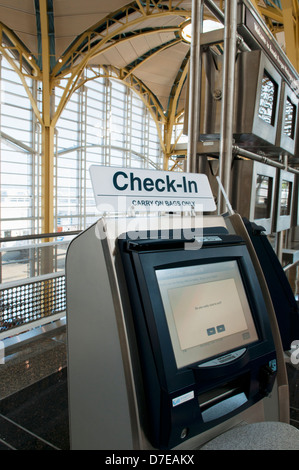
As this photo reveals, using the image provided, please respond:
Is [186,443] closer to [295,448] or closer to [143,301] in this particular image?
[295,448]

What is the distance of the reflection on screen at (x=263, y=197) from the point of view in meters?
2.68

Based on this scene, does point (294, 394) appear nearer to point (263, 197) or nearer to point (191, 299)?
point (191, 299)

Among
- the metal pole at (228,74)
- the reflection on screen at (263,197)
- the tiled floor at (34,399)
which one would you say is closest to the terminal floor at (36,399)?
the tiled floor at (34,399)

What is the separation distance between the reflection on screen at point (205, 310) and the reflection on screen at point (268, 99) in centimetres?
171

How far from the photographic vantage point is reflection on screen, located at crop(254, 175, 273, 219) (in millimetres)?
2684

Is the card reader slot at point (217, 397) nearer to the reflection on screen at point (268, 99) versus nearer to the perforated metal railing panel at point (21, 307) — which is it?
the reflection on screen at point (268, 99)

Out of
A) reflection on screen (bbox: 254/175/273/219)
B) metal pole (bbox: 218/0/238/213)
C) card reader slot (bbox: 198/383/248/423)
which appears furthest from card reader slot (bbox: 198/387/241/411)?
reflection on screen (bbox: 254/175/273/219)

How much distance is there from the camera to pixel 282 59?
314 cm

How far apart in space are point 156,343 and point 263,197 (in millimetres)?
2199

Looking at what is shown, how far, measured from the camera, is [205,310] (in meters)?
1.09

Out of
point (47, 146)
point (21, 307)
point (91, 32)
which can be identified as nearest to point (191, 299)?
point (21, 307)

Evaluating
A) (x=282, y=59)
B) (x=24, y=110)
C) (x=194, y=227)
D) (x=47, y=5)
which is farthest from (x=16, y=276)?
(x=194, y=227)

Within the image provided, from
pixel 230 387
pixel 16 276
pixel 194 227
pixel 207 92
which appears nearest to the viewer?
pixel 230 387

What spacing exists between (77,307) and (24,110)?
14.0 metres
